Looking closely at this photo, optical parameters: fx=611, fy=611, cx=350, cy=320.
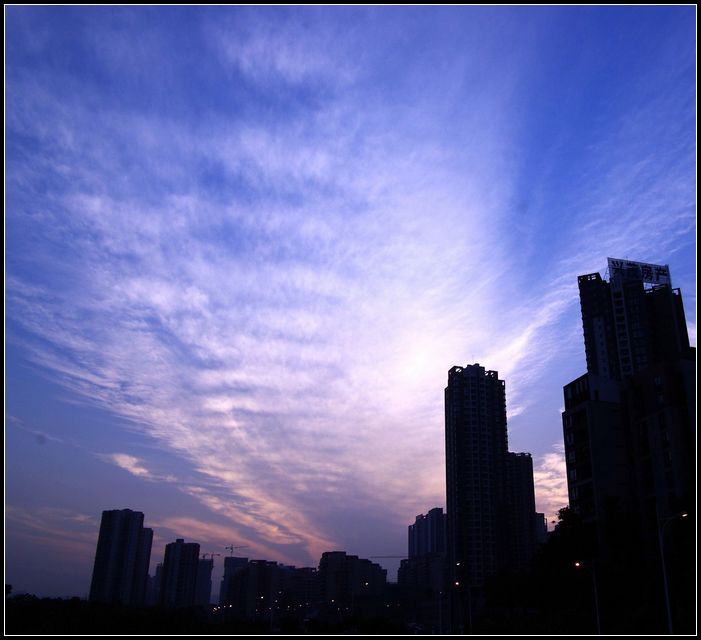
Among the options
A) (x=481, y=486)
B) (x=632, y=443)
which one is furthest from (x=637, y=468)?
(x=481, y=486)

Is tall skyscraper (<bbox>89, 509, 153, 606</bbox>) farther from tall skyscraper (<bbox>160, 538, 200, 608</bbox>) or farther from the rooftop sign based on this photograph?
the rooftop sign

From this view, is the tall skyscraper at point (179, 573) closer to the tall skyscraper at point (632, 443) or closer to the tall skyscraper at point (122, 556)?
the tall skyscraper at point (122, 556)

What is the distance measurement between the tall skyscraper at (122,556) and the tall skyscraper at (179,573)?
9.43m

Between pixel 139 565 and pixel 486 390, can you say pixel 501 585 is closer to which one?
pixel 486 390

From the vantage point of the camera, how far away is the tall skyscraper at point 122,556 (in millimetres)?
130750

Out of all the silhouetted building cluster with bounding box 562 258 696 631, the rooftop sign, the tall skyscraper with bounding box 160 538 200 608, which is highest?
the rooftop sign

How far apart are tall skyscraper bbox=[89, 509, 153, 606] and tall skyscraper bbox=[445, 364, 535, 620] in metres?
68.4

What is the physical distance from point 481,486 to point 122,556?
79278 millimetres

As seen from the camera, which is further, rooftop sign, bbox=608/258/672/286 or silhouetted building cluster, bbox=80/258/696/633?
rooftop sign, bbox=608/258/672/286

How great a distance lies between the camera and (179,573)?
150 meters

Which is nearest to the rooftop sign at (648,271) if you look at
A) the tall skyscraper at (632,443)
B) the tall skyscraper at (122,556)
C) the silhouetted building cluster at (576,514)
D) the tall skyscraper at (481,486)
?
the silhouetted building cluster at (576,514)

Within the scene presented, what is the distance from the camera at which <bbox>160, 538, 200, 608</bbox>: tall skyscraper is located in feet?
478

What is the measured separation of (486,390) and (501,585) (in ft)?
189

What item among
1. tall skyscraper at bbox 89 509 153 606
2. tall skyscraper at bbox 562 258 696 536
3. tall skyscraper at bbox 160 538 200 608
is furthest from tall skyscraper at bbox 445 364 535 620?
tall skyscraper at bbox 89 509 153 606
